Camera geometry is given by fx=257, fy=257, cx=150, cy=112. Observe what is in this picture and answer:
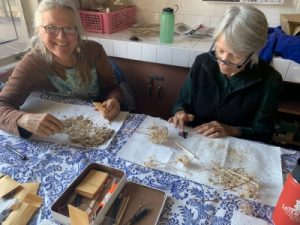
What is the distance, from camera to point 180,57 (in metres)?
1.91

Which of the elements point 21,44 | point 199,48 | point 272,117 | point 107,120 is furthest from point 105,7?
point 272,117

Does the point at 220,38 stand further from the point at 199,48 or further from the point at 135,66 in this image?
the point at 135,66

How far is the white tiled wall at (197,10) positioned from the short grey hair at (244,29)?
1.10 m

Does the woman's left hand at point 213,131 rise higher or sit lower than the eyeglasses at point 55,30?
lower

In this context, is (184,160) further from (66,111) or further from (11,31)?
(11,31)

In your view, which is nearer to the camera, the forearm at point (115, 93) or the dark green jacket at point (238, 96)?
the dark green jacket at point (238, 96)

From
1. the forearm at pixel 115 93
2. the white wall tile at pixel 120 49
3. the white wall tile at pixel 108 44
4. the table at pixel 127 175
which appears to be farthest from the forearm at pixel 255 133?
the white wall tile at pixel 108 44

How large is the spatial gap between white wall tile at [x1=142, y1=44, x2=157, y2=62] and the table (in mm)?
973

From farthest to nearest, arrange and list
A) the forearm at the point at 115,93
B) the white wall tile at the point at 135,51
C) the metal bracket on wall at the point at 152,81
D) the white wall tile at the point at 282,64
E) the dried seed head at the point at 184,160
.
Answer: the metal bracket on wall at the point at 152,81 < the white wall tile at the point at 135,51 < the white wall tile at the point at 282,64 < the forearm at the point at 115,93 < the dried seed head at the point at 184,160

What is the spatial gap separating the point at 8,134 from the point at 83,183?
1.73ft

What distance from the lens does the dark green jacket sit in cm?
130

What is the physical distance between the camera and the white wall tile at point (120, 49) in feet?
6.64

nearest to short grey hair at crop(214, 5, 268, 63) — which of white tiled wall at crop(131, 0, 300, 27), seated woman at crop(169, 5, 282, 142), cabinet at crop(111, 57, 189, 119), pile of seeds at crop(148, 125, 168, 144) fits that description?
seated woman at crop(169, 5, 282, 142)

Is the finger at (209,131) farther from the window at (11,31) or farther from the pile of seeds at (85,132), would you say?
the window at (11,31)
